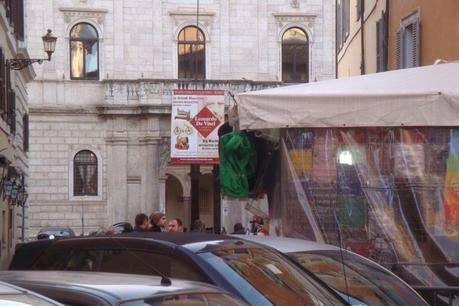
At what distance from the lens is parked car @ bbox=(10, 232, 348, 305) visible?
248 inches

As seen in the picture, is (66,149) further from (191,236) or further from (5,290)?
(5,290)

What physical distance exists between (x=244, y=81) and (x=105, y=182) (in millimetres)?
Answer: 7759

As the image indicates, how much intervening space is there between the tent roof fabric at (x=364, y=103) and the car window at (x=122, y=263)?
238cm

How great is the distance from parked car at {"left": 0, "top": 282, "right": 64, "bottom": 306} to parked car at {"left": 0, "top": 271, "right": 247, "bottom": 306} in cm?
24

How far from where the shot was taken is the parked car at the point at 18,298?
155 inches

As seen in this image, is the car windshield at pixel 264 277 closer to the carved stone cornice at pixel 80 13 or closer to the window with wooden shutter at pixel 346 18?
the window with wooden shutter at pixel 346 18

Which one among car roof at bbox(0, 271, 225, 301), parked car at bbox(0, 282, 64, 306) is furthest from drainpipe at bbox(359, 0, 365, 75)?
parked car at bbox(0, 282, 64, 306)

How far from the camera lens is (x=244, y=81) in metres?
42.7

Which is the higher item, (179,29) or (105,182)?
(179,29)

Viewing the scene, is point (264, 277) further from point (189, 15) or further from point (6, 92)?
point (189, 15)

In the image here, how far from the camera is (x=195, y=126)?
70.0ft

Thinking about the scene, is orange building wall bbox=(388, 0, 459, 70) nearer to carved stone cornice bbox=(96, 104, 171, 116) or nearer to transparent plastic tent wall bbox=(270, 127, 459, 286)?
transparent plastic tent wall bbox=(270, 127, 459, 286)

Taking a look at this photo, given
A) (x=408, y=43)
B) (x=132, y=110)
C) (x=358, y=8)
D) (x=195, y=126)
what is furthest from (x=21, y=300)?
(x=132, y=110)

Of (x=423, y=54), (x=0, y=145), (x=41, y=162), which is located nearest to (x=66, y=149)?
(x=41, y=162)
